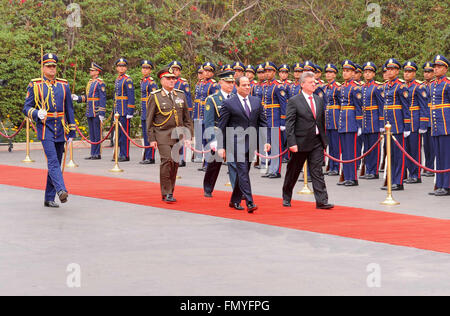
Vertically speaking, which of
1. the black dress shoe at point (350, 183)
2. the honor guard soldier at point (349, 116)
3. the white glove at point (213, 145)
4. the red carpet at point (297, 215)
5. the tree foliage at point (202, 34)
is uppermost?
the tree foliage at point (202, 34)

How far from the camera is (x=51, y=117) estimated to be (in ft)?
37.3

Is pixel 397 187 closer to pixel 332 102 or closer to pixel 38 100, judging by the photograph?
pixel 332 102

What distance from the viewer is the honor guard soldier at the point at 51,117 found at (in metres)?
11.3

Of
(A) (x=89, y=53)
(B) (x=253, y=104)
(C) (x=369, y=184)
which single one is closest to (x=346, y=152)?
(C) (x=369, y=184)

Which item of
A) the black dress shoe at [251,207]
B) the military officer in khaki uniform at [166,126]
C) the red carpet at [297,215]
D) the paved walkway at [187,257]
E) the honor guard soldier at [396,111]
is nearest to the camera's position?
the paved walkway at [187,257]

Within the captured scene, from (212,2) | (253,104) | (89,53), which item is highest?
(212,2)

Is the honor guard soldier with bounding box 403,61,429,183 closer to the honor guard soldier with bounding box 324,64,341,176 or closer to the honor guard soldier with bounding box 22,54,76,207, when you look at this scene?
the honor guard soldier with bounding box 324,64,341,176

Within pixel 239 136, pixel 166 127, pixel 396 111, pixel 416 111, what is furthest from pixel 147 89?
pixel 239 136

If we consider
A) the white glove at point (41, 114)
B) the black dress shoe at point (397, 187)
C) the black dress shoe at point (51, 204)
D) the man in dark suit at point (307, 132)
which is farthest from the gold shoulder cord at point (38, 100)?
the black dress shoe at point (397, 187)

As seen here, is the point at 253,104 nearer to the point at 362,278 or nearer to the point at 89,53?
the point at 362,278

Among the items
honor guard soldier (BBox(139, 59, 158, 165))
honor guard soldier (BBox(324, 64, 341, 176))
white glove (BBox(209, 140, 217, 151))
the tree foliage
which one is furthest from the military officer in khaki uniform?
the tree foliage

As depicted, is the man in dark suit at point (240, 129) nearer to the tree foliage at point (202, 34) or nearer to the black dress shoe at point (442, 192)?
the black dress shoe at point (442, 192)

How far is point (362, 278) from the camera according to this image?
7094 millimetres

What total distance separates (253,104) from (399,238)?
3157 millimetres
